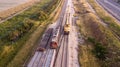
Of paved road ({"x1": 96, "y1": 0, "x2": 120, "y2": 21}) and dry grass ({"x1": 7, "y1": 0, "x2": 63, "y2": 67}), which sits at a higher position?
dry grass ({"x1": 7, "y1": 0, "x2": 63, "y2": 67})

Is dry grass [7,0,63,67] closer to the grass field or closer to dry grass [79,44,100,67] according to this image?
dry grass [79,44,100,67]

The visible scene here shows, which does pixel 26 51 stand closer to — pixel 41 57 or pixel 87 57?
pixel 41 57

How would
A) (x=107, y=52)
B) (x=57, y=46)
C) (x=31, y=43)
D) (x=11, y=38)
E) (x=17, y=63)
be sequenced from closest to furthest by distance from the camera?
1. (x=17, y=63)
2. (x=107, y=52)
3. (x=57, y=46)
4. (x=31, y=43)
5. (x=11, y=38)

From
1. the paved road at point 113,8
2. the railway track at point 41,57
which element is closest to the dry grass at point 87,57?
the railway track at point 41,57

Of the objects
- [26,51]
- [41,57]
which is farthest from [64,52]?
[26,51]

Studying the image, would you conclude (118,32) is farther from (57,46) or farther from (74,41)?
(57,46)

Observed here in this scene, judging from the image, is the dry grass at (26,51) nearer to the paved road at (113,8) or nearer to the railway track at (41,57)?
the railway track at (41,57)

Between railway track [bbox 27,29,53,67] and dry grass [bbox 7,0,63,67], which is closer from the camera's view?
railway track [bbox 27,29,53,67]

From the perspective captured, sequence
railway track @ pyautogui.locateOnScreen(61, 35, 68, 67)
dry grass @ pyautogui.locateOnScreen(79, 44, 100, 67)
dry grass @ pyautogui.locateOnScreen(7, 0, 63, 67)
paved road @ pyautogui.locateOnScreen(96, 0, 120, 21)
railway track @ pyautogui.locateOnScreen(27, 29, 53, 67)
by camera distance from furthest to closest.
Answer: paved road @ pyautogui.locateOnScreen(96, 0, 120, 21) < dry grass @ pyautogui.locateOnScreen(7, 0, 63, 67) < dry grass @ pyautogui.locateOnScreen(79, 44, 100, 67) < railway track @ pyautogui.locateOnScreen(61, 35, 68, 67) < railway track @ pyautogui.locateOnScreen(27, 29, 53, 67)

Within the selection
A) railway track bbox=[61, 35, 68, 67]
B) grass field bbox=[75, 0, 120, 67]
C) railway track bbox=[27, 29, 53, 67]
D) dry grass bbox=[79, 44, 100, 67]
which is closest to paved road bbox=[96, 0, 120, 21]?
grass field bbox=[75, 0, 120, 67]

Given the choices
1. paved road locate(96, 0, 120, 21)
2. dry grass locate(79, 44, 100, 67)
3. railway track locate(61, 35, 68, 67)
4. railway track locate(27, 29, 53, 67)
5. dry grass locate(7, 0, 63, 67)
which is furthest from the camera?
paved road locate(96, 0, 120, 21)

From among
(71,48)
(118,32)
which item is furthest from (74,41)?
(118,32)
